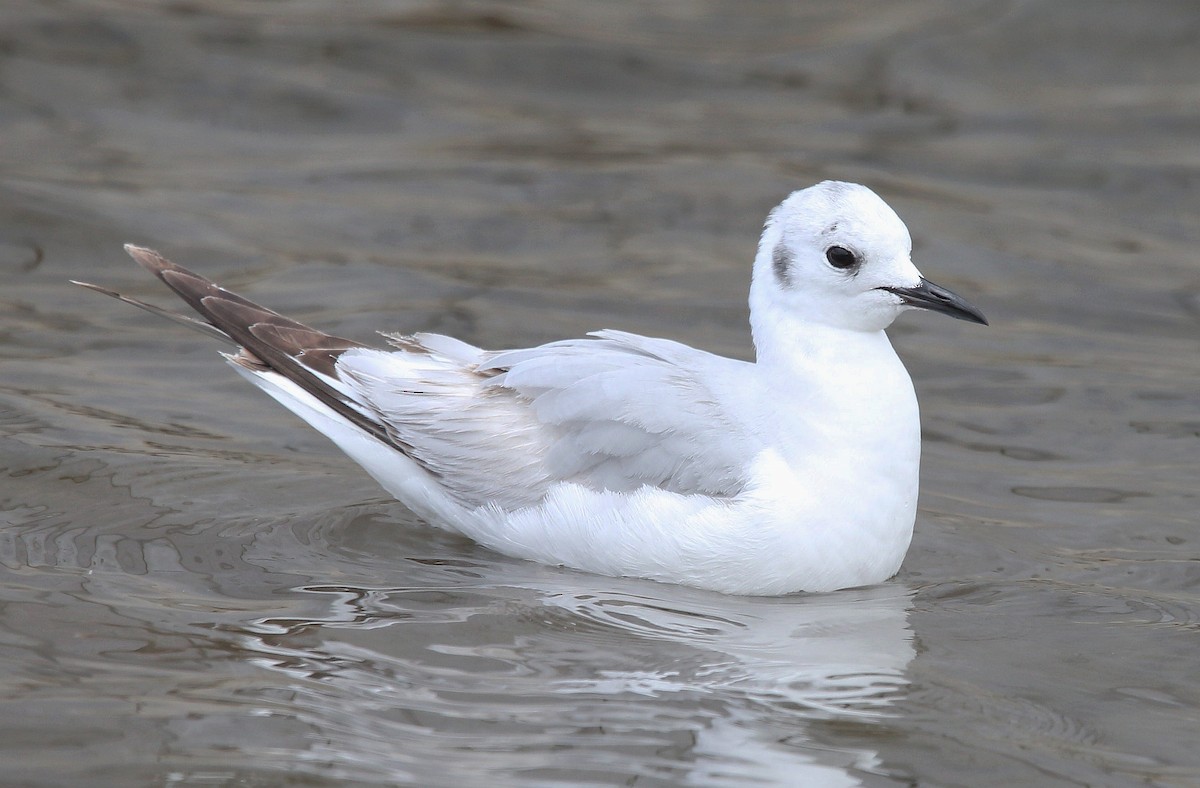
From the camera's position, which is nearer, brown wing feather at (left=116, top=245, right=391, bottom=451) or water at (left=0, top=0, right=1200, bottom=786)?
water at (left=0, top=0, right=1200, bottom=786)

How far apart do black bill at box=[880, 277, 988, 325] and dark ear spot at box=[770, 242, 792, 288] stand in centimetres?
38

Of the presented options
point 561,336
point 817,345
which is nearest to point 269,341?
point 817,345

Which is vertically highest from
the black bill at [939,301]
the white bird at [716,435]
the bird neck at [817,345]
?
the black bill at [939,301]

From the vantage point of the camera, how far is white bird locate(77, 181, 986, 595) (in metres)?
5.30

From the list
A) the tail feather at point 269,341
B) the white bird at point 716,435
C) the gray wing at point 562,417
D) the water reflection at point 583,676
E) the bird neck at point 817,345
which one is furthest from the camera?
Result: the tail feather at point 269,341

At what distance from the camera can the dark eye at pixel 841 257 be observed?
5418 mm

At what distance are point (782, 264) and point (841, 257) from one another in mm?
235

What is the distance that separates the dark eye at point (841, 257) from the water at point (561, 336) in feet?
3.77

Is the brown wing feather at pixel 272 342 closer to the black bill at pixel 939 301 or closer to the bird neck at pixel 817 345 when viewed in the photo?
the bird neck at pixel 817 345

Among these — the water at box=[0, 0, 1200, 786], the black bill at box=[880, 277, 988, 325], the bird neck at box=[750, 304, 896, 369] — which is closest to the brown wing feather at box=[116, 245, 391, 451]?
the water at box=[0, 0, 1200, 786]

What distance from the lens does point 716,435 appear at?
540 cm

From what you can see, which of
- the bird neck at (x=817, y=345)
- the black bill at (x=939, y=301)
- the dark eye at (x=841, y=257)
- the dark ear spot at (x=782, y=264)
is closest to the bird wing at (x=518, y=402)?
the bird neck at (x=817, y=345)

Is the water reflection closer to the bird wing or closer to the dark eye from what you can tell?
the bird wing

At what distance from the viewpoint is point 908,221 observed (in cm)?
966
